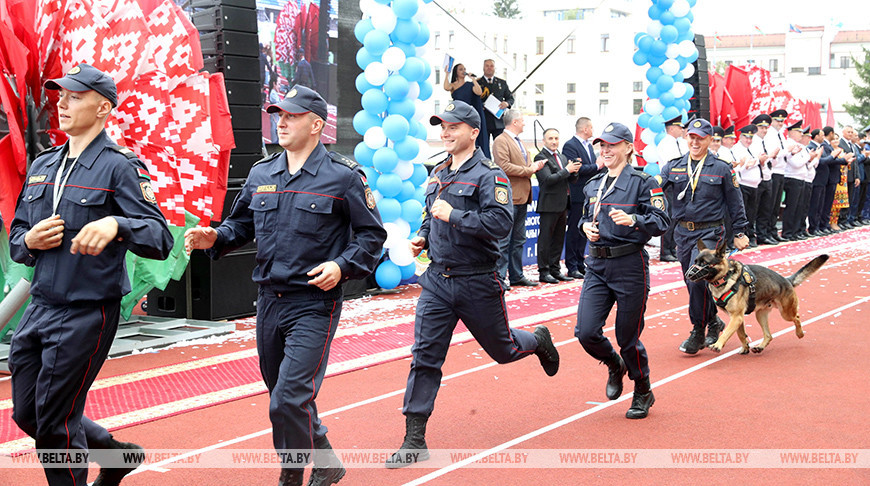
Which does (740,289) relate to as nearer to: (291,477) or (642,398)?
(642,398)

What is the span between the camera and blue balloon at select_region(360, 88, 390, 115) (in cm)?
1123

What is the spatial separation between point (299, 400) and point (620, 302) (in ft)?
9.51

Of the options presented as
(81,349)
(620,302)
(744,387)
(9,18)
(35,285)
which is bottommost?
(744,387)

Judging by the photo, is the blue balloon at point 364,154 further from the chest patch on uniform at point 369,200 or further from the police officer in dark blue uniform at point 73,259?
the police officer in dark blue uniform at point 73,259

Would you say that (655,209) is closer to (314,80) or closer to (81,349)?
(81,349)

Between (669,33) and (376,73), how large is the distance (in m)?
7.48

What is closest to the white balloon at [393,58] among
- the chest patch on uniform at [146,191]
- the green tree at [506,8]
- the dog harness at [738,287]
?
the dog harness at [738,287]

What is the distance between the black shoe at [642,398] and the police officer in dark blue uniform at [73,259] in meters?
3.58

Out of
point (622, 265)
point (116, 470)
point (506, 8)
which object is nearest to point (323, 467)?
point (116, 470)

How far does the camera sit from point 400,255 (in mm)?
11766

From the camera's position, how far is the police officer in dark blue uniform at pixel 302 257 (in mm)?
4461

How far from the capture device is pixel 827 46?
88.2 meters

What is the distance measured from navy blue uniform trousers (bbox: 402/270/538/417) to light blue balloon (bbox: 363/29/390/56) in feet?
19.3

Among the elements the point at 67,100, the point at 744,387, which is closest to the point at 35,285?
the point at 67,100
